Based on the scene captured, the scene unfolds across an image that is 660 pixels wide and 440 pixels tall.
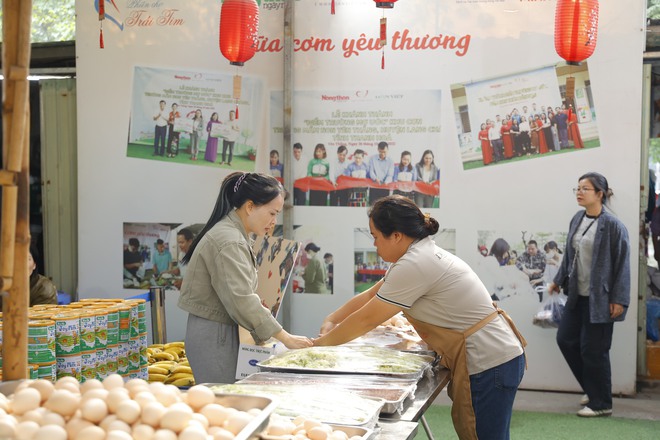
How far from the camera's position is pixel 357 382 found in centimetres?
308

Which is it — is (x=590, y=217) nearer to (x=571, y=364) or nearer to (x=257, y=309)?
(x=571, y=364)

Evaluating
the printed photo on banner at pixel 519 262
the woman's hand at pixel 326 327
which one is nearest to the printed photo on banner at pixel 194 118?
the printed photo on banner at pixel 519 262

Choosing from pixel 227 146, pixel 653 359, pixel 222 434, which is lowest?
pixel 653 359

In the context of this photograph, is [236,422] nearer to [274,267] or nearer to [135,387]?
[135,387]

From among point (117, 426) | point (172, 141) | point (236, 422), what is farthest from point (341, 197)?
point (117, 426)

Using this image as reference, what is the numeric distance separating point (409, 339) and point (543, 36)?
3537 mm

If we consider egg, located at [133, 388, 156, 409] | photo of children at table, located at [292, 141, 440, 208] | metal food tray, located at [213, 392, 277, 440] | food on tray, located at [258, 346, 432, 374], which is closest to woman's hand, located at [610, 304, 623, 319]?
photo of children at table, located at [292, 141, 440, 208]

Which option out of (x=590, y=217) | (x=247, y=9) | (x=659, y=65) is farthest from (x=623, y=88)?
(x=247, y=9)

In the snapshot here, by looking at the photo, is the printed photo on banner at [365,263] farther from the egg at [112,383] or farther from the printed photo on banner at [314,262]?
the egg at [112,383]

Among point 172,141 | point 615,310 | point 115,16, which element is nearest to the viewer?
point 615,310

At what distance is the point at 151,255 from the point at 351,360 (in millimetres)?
4186

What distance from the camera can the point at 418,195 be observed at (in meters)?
6.66

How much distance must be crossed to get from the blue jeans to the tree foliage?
6.16 metres

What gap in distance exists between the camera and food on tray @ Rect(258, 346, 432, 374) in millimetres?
3240
